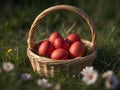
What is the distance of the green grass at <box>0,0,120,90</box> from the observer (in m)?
3.00

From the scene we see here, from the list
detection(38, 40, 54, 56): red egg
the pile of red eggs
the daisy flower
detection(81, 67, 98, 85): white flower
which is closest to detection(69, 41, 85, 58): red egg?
the pile of red eggs

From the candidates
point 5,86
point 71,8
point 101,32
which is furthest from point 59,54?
point 101,32

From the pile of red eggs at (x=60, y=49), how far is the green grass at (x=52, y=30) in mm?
182

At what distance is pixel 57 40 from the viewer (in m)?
3.46

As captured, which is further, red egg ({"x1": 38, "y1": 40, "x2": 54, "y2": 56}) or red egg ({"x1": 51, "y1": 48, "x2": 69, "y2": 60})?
red egg ({"x1": 38, "y1": 40, "x2": 54, "y2": 56})

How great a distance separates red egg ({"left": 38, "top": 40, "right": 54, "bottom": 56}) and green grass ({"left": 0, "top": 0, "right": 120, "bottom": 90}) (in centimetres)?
19

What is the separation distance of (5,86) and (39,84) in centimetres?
25

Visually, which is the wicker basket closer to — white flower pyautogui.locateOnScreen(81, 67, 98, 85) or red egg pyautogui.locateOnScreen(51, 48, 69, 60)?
red egg pyautogui.locateOnScreen(51, 48, 69, 60)

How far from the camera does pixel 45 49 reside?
3.41 metres

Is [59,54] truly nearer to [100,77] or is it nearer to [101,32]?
[100,77]

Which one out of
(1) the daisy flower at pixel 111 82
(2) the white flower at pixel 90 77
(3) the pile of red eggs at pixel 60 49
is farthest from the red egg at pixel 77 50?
(1) the daisy flower at pixel 111 82

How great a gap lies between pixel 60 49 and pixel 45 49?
0.13 meters

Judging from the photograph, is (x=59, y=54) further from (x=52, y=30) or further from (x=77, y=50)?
(x=52, y=30)

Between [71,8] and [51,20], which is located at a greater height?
[71,8]
